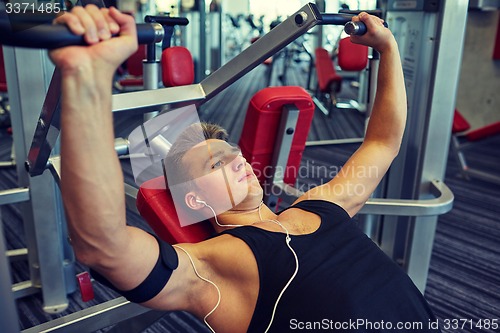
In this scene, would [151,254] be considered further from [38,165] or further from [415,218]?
[415,218]

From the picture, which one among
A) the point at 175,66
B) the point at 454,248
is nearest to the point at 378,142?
the point at 175,66

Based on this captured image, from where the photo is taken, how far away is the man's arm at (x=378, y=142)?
139cm

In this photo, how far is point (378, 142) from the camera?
1452mm

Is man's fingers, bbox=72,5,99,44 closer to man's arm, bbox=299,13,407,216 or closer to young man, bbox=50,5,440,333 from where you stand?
young man, bbox=50,5,440,333

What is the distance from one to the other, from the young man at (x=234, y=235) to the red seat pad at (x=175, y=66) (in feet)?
1.67

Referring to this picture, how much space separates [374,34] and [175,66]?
728 millimetres

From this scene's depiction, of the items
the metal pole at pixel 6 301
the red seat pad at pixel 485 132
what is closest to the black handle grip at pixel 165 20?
the metal pole at pixel 6 301

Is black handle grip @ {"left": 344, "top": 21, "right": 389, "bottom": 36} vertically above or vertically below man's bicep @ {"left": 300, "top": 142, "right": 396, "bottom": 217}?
above

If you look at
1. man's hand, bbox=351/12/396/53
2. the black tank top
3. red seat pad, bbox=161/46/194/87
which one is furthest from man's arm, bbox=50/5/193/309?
red seat pad, bbox=161/46/194/87

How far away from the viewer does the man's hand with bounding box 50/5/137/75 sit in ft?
2.23

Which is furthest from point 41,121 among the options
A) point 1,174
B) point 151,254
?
point 1,174

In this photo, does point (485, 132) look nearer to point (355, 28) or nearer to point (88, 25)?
point (355, 28)

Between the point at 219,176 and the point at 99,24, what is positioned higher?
the point at 99,24

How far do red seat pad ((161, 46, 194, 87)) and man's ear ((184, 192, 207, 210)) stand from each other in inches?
22.6
